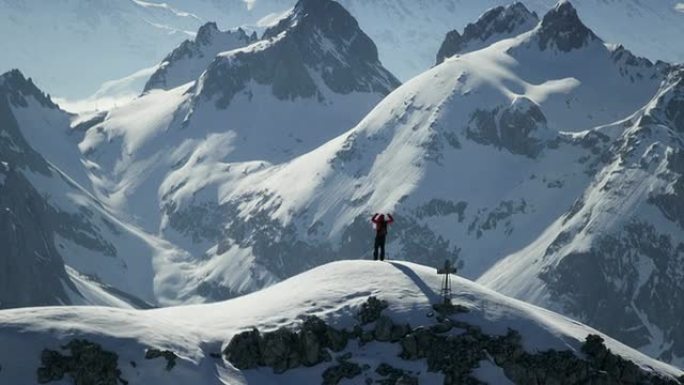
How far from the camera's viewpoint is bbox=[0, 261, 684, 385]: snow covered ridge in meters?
96.3

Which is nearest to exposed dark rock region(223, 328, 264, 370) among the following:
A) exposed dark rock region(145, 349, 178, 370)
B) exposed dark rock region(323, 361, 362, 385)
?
exposed dark rock region(145, 349, 178, 370)

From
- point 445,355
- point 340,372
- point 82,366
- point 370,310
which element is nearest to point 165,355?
point 82,366

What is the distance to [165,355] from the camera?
320 ft

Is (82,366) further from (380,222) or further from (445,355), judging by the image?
(380,222)

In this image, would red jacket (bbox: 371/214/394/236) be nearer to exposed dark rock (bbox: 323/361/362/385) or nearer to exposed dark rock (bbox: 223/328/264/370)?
exposed dark rock (bbox: 323/361/362/385)

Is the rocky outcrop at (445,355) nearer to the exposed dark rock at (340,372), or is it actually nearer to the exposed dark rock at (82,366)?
the exposed dark rock at (340,372)

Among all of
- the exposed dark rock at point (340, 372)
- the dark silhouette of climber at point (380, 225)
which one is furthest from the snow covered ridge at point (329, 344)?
the dark silhouette of climber at point (380, 225)

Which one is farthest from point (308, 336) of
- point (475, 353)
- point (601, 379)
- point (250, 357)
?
point (601, 379)

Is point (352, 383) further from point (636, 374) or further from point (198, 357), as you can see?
point (636, 374)

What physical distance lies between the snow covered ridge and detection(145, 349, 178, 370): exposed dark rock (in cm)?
9

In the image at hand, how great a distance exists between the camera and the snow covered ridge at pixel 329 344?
9631 centimetres

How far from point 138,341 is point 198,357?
4293 millimetres

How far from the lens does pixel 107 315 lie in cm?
10350

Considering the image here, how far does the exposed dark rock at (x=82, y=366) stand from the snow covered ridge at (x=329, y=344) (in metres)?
0.08
